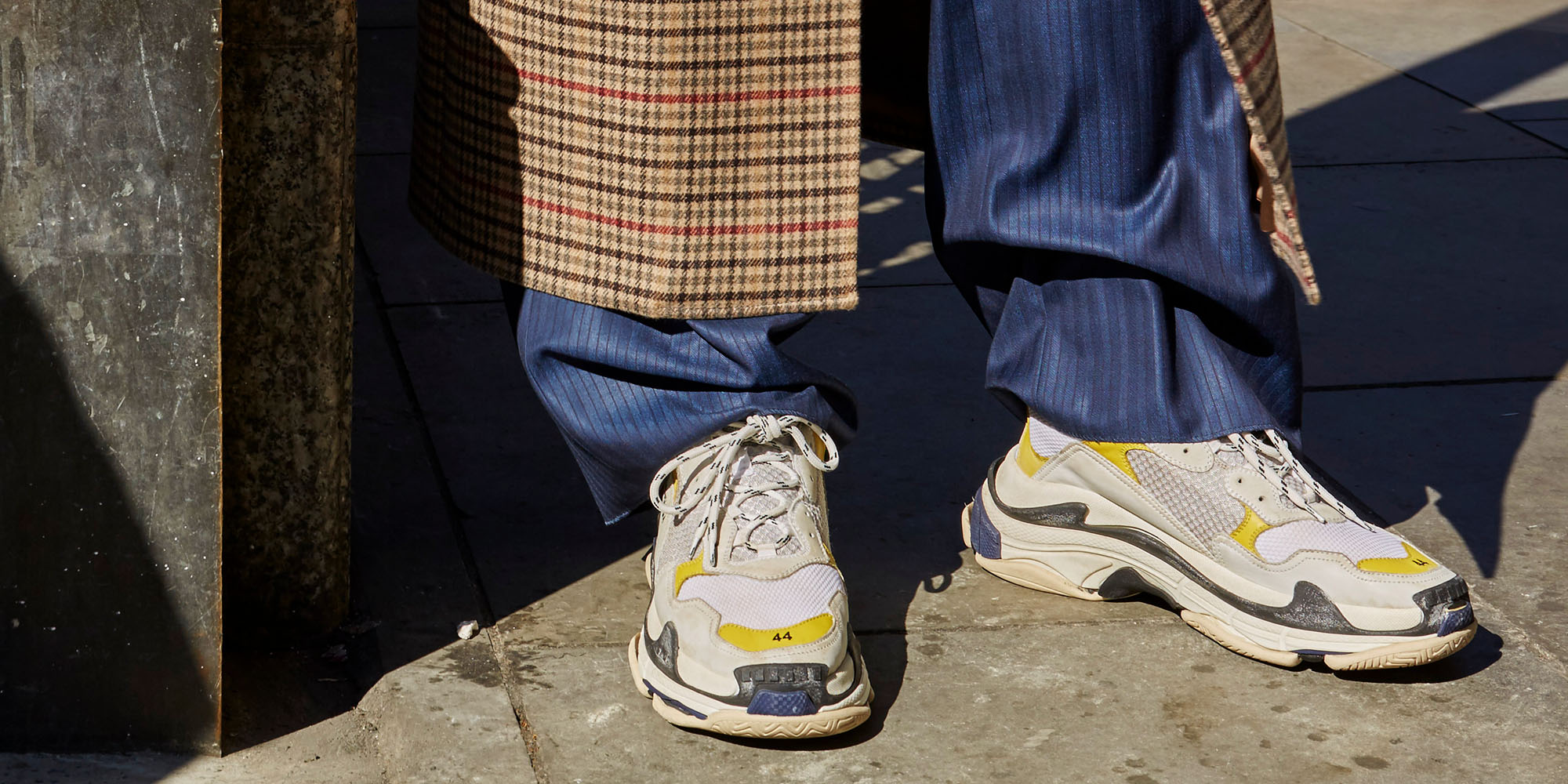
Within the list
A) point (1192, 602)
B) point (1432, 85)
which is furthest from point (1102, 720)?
point (1432, 85)

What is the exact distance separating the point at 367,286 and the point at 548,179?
48.5 inches

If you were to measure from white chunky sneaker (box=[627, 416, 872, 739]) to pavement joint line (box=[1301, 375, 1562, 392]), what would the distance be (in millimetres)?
1101

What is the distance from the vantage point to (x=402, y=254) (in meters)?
3.01

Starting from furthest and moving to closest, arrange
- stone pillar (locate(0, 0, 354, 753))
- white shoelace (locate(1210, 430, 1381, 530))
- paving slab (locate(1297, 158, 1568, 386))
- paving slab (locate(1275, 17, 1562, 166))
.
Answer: paving slab (locate(1275, 17, 1562, 166)) → paving slab (locate(1297, 158, 1568, 386)) → white shoelace (locate(1210, 430, 1381, 530)) → stone pillar (locate(0, 0, 354, 753))

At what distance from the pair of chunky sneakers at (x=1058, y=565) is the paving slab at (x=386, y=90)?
6.14 feet

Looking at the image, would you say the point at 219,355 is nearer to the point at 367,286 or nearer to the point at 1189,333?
the point at 1189,333

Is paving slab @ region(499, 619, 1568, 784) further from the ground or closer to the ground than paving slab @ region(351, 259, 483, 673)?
further from the ground

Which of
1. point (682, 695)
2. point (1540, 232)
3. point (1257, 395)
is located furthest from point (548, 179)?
point (1540, 232)

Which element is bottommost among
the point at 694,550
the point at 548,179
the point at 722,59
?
the point at 694,550

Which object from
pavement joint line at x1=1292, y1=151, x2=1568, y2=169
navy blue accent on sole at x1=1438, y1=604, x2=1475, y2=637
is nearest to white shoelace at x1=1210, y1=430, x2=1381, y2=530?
navy blue accent on sole at x1=1438, y1=604, x2=1475, y2=637

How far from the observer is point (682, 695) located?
5.28 feet

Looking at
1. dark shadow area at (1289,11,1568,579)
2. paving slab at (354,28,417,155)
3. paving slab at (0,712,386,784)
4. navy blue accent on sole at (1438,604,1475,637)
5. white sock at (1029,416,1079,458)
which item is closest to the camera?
paving slab at (0,712,386,784)

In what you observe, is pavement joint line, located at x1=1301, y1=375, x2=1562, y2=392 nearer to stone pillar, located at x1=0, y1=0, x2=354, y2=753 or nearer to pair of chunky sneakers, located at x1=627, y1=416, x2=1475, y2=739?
pair of chunky sneakers, located at x1=627, y1=416, x2=1475, y2=739

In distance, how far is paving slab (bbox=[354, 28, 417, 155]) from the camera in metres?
3.69
